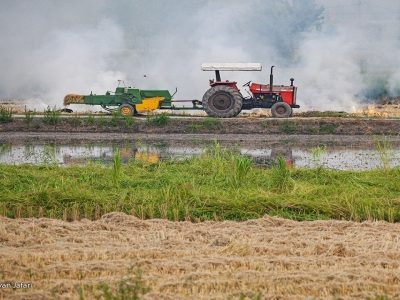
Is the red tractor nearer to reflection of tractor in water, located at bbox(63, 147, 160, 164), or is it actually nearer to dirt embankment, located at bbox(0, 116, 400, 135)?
dirt embankment, located at bbox(0, 116, 400, 135)

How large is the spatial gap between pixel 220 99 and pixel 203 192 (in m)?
11.8

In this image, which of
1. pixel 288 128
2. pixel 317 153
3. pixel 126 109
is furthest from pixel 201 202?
pixel 126 109

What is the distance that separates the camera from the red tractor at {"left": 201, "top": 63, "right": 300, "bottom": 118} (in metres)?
20.4

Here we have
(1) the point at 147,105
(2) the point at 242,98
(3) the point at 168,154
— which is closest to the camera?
(3) the point at 168,154

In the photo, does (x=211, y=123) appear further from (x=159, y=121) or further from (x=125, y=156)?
(x=125, y=156)

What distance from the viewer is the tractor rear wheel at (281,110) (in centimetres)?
2040

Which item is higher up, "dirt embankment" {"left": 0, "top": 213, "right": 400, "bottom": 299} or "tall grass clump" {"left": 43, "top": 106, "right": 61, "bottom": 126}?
"tall grass clump" {"left": 43, "top": 106, "right": 61, "bottom": 126}

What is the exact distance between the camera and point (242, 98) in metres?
20.7

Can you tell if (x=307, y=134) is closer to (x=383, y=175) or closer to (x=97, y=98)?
(x=97, y=98)

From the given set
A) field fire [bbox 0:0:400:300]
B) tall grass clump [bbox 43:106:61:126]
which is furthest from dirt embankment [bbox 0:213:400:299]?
tall grass clump [bbox 43:106:61:126]

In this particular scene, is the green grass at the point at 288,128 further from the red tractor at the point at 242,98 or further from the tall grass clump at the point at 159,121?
the tall grass clump at the point at 159,121

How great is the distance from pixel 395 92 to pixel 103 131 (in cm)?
1180

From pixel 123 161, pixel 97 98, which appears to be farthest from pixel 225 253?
pixel 97 98

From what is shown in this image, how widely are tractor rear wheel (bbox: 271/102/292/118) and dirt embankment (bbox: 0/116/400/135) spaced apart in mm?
1618
